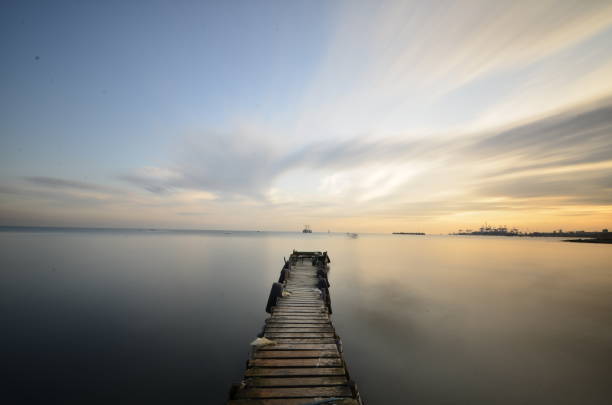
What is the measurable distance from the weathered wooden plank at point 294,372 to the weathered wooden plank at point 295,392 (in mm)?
510

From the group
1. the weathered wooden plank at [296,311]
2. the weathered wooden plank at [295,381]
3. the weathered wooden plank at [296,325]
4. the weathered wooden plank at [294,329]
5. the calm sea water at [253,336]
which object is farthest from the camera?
the weathered wooden plank at [296,311]

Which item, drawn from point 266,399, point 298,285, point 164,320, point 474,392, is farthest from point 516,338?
point 164,320

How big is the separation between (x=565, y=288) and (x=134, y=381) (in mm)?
43467

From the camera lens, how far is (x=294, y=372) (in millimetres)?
7316

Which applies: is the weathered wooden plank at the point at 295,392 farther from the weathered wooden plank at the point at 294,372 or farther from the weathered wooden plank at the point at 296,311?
the weathered wooden plank at the point at 296,311

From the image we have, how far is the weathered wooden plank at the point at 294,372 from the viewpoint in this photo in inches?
283

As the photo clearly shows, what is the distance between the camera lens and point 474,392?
33.3 feet

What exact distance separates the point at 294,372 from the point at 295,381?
343mm

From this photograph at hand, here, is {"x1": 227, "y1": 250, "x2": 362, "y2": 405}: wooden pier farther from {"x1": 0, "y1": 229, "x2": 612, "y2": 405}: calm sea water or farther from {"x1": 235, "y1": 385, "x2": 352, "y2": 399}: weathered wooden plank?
{"x1": 0, "y1": 229, "x2": 612, "y2": 405}: calm sea water

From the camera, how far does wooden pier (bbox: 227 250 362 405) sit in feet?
20.8

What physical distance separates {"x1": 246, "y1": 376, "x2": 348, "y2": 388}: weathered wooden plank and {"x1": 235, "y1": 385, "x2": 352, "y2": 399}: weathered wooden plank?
0.38ft

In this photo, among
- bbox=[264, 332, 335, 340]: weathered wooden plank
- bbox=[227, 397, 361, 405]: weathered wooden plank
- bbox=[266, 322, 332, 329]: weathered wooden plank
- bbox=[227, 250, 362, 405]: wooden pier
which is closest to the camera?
bbox=[227, 397, 361, 405]: weathered wooden plank

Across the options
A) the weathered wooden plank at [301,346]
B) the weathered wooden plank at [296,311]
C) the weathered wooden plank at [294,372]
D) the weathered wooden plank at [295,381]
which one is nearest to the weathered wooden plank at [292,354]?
the weathered wooden plank at [301,346]

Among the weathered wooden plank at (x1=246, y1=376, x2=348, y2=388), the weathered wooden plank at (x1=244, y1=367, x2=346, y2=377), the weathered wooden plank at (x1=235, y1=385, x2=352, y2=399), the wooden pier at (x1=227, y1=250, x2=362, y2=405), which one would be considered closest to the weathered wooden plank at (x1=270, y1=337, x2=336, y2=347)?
the wooden pier at (x1=227, y1=250, x2=362, y2=405)
